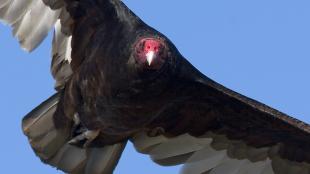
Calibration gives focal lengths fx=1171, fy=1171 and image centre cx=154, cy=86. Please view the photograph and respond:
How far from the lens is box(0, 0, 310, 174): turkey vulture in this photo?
1134cm

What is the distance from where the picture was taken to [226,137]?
13.0m

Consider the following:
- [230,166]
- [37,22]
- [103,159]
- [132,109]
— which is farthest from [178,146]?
[37,22]

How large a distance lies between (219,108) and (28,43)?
2.13 meters

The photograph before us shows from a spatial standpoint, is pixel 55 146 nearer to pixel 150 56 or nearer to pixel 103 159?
pixel 103 159

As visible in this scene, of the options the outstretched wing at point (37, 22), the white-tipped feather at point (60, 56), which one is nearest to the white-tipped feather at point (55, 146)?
the white-tipped feather at point (60, 56)

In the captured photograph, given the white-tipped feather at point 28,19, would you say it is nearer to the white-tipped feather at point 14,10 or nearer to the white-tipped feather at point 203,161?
A: the white-tipped feather at point 14,10

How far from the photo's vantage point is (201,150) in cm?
1307

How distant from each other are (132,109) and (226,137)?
70.7 inches

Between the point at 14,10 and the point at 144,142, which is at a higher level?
the point at 14,10

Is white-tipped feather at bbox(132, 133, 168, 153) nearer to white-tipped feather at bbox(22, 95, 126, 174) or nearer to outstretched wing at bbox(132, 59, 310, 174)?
outstretched wing at bbox(132, 59, 310, 174)

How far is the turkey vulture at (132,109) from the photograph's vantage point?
11.3 m

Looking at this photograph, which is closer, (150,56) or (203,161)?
(150,56)

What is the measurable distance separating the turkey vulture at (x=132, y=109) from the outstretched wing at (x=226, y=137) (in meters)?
0.01

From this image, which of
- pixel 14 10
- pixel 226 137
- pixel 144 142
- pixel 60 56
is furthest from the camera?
pixel 226 137
